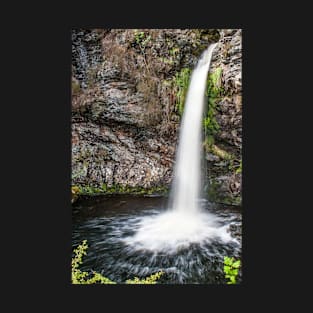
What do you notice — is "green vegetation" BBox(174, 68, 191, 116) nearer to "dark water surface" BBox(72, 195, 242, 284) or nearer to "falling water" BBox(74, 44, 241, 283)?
"falling water" BBox(74, 44, 241, 283)

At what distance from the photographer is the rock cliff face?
744 cm

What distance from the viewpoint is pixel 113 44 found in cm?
783

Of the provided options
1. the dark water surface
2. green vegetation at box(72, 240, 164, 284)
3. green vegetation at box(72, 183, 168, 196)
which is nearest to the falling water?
the dark water surface

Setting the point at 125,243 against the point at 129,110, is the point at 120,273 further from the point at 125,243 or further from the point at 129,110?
the point at 129,110

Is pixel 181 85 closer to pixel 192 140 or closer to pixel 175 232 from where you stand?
pixel 192 140

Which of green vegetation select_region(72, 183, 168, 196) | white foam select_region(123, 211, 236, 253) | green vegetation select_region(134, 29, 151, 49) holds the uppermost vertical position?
green vegetation select_region(134, 29, 151, 49)

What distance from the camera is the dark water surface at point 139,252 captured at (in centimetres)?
509

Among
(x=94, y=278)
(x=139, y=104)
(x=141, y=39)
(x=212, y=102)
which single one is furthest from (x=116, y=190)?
(x=141, y=39)

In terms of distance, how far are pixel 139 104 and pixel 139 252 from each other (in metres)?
4.10

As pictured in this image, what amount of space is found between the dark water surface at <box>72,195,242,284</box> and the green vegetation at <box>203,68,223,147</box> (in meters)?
1.67

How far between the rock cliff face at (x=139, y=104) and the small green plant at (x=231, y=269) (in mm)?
2484

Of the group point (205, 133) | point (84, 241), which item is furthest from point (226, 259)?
point (205, 133)

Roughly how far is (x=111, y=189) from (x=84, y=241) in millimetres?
2694

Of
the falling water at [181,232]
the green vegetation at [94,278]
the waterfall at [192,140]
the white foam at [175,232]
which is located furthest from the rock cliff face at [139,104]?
the green vegetation at [94,278]
